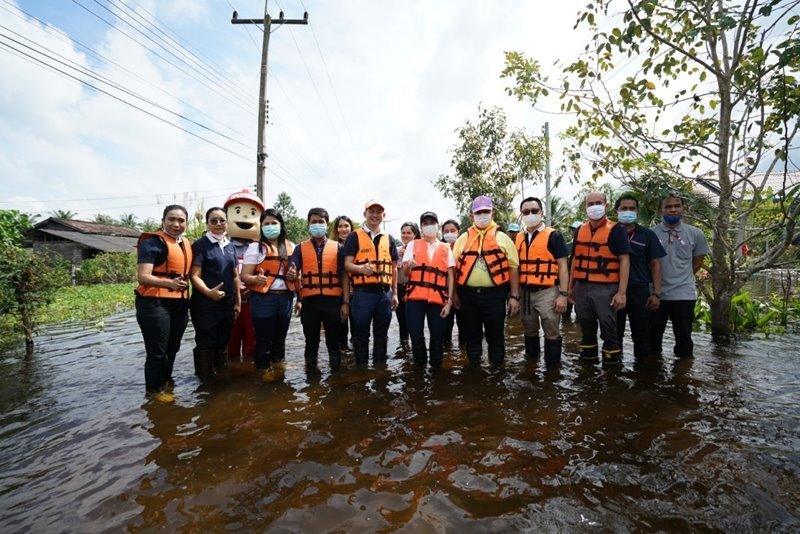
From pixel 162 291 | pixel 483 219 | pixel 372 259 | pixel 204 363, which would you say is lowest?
pixel 204 363

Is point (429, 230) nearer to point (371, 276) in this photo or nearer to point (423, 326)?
point (371, 276)

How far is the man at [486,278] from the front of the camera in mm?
4535

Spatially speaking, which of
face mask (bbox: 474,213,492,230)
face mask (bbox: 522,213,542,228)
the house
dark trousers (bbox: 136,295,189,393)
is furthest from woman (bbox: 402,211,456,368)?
the house

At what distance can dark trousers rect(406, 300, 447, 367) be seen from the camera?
462cm

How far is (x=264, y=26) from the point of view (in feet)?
46.7

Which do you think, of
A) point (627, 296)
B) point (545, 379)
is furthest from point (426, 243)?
point (627, 296)

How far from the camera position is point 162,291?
13.4ft

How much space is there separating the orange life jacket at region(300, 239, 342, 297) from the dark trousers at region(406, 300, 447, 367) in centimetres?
88

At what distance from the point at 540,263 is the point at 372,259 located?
6.26 ft

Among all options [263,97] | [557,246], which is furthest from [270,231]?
[263,97]

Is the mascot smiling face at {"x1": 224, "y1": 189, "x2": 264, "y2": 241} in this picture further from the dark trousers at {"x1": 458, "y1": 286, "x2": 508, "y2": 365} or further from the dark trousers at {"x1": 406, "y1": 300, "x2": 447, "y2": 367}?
the dark trousers at {"x1": 458, "y1": 286, "x2": 508, "y2": 365}

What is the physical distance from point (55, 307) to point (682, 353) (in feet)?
53.8

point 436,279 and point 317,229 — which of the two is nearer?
point 436,279

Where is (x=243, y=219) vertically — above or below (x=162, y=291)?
above
